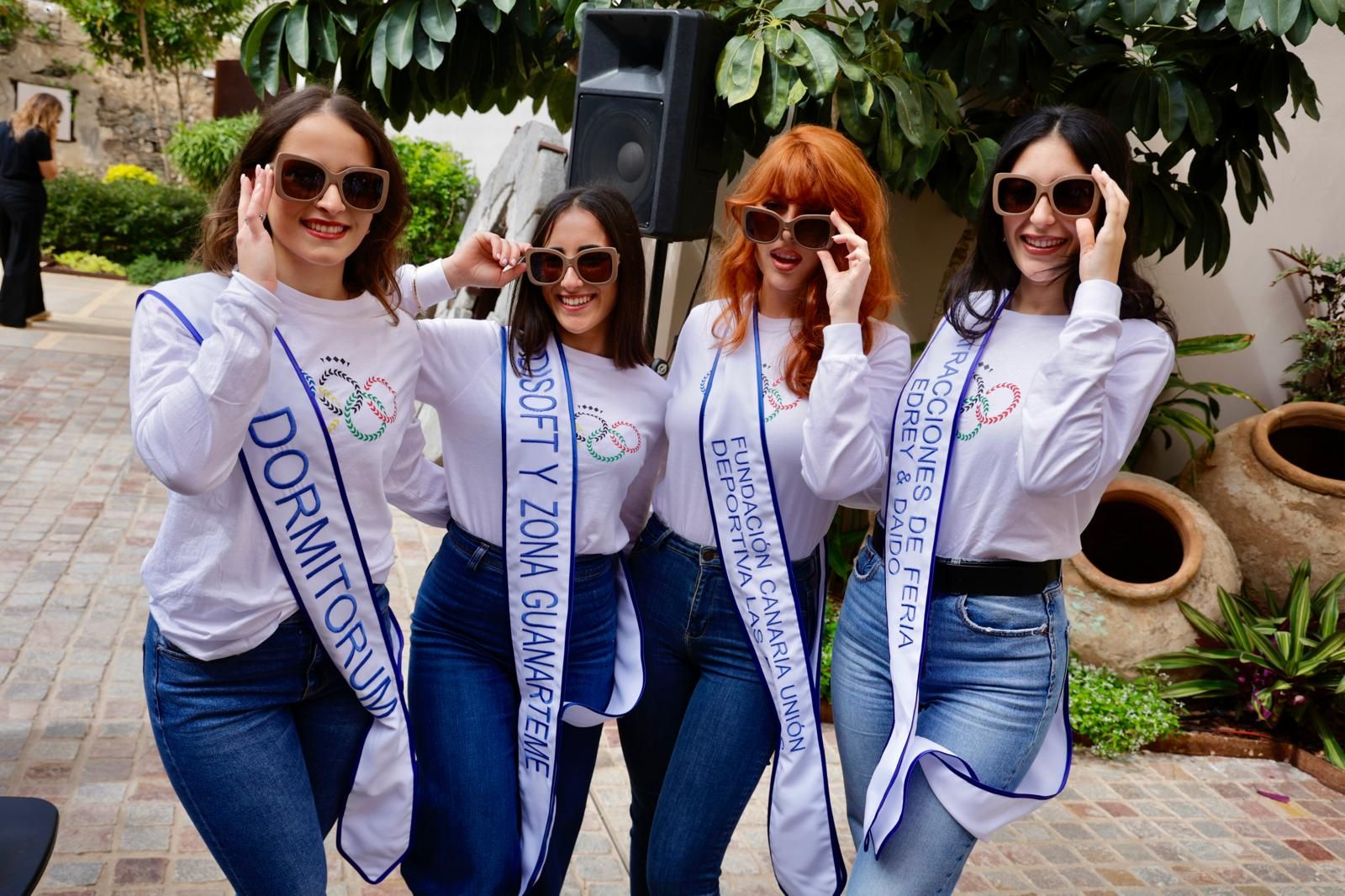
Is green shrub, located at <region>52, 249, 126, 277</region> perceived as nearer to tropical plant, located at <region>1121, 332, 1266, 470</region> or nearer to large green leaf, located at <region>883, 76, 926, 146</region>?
tropical plant, located at <region>1121, 332, 1266, 470</region>

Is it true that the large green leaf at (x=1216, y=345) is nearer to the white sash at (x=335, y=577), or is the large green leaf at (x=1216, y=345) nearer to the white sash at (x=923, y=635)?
the white sash at (x=923, y=635)

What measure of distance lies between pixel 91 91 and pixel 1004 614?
69.2 feet

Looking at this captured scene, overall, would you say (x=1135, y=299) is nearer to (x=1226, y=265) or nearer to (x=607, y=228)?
(x=607, y=228)

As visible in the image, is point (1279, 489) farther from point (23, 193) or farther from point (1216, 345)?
point (23, 193)

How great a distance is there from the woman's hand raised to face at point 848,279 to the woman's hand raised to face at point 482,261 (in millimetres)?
592

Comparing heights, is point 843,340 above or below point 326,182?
below

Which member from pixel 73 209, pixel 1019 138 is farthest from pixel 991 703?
pixel 73 209

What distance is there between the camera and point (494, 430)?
2.13 metres

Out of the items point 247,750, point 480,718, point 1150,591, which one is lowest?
point 1150,591

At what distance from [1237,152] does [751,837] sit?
291 centimetres

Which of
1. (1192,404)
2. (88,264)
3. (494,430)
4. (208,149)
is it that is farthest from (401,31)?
(88,264)

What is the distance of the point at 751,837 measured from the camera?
3557 mm

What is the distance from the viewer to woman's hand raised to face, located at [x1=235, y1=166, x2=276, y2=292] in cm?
164

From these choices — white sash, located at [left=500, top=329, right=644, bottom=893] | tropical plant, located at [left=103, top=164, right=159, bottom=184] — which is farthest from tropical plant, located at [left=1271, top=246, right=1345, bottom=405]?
tropical plant, located at [left=103, top=164, right=159, bottom=184]
